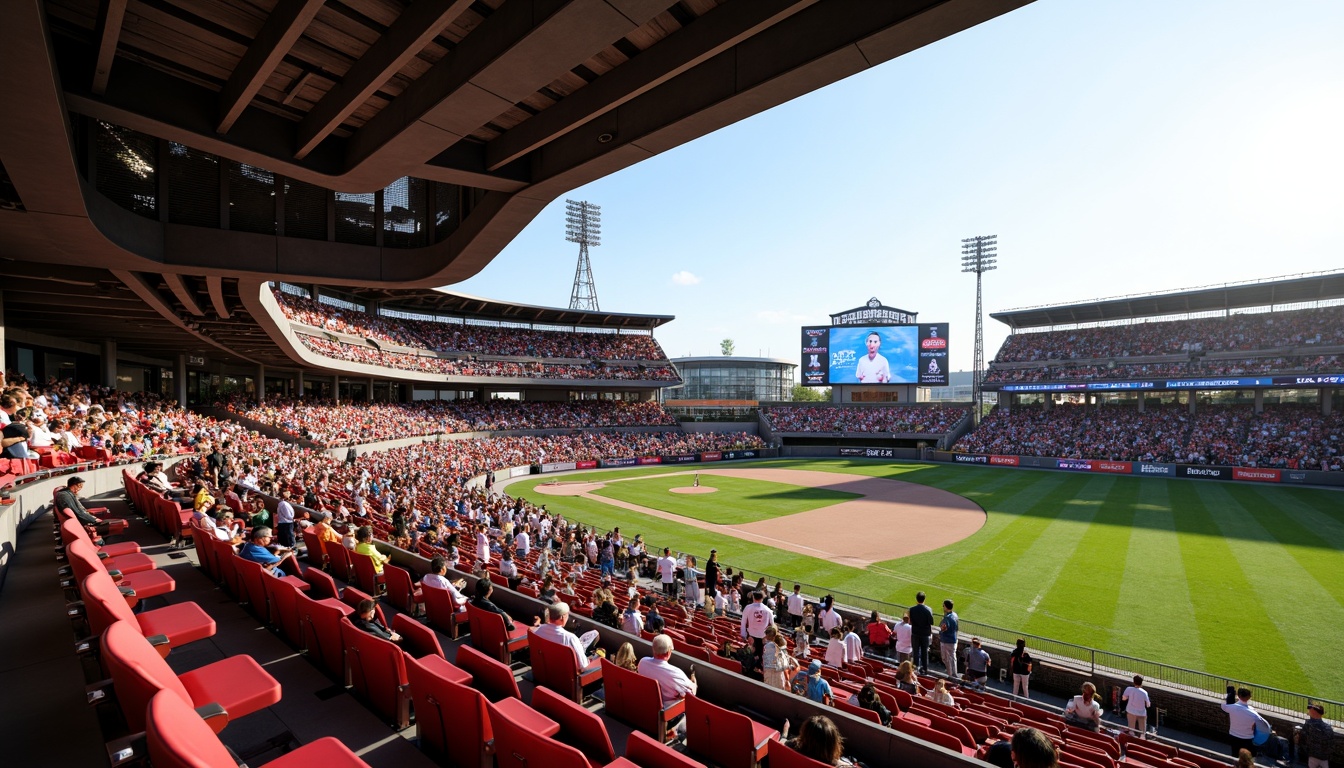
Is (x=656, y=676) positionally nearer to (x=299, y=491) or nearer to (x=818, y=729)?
(x=818, y=729)

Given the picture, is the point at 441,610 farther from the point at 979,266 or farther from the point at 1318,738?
the point at 979,266

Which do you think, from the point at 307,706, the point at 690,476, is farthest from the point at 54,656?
the point at 690,476

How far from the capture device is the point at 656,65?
557 centimetres

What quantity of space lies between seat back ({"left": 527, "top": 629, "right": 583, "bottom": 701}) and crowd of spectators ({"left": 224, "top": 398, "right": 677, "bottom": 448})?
107ft

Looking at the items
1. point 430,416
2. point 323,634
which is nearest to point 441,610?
point 323,634

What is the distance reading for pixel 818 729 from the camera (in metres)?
4.17

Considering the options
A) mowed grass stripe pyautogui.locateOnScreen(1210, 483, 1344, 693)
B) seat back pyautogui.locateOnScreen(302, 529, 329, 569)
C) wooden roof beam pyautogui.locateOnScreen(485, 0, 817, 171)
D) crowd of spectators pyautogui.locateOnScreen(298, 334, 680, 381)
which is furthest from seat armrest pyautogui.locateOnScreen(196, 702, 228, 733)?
crowd of spectators pyautogui.locateOnScreen(298, 334, 680, 381)

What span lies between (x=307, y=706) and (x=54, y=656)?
2145 mm

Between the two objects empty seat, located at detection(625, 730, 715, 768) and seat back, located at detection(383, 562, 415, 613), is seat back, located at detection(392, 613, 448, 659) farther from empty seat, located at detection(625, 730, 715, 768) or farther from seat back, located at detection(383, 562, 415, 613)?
empty seat, located at detection(625, 730, 715, 768)

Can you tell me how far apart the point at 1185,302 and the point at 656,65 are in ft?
205

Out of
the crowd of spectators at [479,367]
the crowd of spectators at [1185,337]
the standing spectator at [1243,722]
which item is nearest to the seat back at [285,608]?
the standing spectator at [1243,722]

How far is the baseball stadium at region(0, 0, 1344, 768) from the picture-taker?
15.4 feet

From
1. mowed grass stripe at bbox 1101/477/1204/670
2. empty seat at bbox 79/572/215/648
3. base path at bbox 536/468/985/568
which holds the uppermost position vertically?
empty seat at bbox 79/572/215/648

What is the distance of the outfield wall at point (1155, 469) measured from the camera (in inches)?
1387
